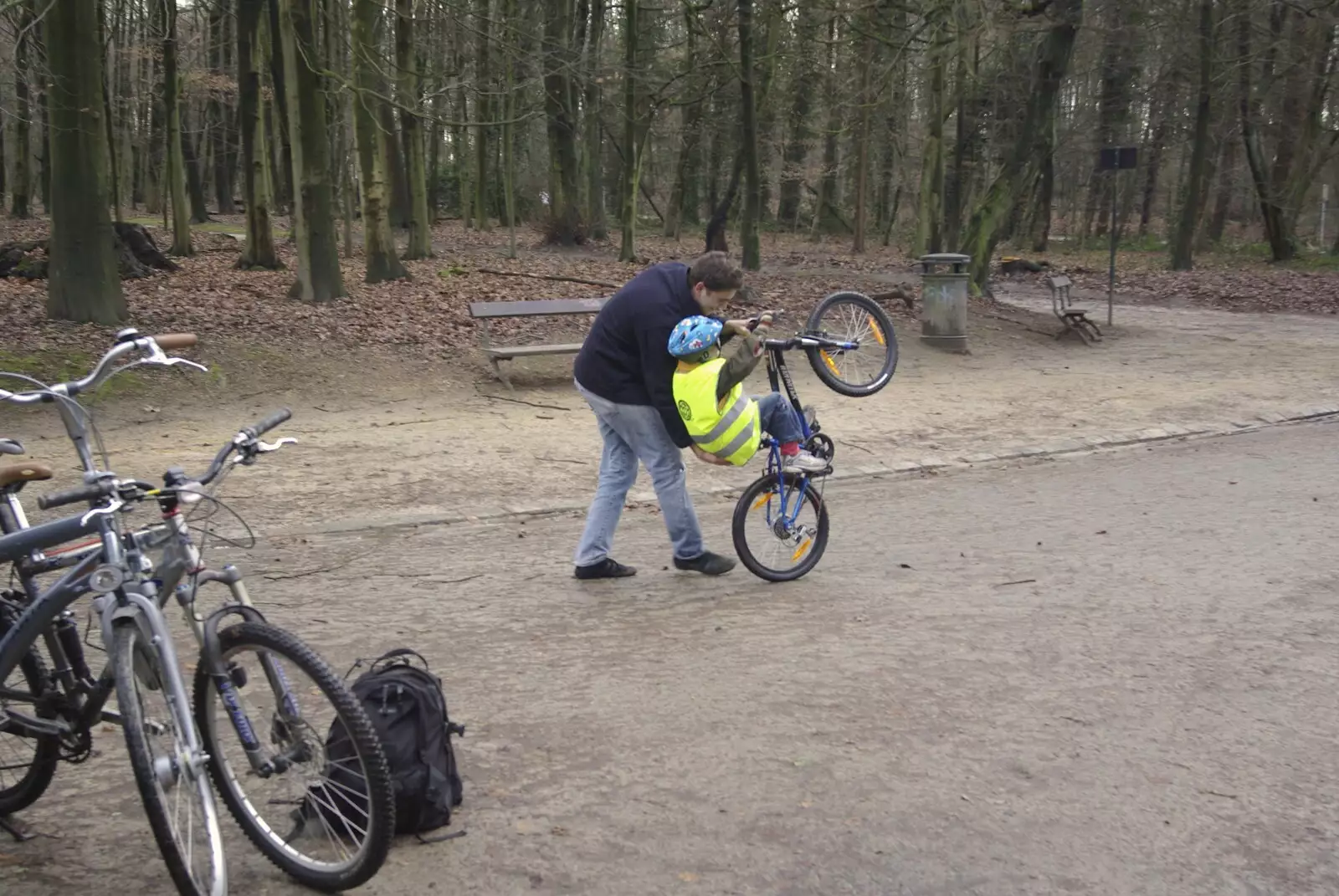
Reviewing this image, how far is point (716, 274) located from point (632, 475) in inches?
47.4

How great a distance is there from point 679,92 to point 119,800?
26124 mm

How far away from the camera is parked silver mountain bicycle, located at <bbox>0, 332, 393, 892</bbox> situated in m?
3.10

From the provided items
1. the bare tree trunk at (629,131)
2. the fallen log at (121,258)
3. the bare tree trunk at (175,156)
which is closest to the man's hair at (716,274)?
the fallen log at (121,258)

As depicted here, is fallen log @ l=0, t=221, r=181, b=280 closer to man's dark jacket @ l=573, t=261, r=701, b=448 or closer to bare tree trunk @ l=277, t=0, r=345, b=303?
bare tree trunk @ l=277, t=0, r=345, b=303

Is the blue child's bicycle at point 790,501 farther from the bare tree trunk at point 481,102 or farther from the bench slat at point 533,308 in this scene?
the bare tree trunk at point 481,102

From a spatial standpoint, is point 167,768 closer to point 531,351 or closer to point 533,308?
point 531,351

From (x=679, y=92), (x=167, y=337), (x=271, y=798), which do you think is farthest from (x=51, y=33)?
(x=679, y=92)

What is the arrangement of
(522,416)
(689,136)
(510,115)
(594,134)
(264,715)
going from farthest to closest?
1. (689,136)
2. (594,134)
3. (510,115)
4. (522,416)
5. (264,715)

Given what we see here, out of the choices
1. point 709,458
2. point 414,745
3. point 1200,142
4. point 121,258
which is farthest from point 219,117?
point 414,745

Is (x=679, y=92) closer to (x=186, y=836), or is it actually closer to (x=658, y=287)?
(x=658, y=287)

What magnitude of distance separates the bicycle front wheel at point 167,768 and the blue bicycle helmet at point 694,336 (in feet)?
9.97

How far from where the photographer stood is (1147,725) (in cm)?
444

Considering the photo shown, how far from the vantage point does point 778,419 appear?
6.18m

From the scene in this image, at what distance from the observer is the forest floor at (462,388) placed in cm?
871
